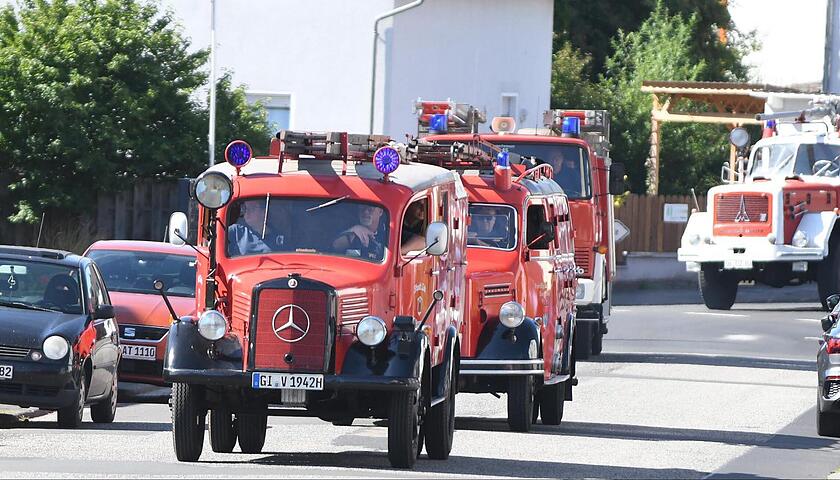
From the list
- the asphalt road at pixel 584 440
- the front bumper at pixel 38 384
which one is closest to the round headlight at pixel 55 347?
the front bumper at pixel 38 384

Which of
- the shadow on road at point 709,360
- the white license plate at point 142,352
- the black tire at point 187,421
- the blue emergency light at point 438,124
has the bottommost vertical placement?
the shadow on road at point 709,360

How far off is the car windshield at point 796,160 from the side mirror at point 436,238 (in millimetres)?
21124

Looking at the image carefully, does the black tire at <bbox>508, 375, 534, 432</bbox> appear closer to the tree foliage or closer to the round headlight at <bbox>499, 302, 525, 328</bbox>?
the round headlight at <bbox>499, 302, 525, 328</bbox>

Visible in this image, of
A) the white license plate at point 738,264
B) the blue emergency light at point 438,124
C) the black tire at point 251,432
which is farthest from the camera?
the white license plate at point 738,264

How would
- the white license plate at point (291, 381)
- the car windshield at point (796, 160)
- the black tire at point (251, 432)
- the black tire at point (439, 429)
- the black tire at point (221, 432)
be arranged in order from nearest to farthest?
the white license plate at point (291, 381) < the black tire at point (439, 429) < the black tire at point (221, 432) < the black tire at point (251, 432) < the car windshield at point (796, 160)

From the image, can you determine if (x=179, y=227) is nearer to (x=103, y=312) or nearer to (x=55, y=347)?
(x=55, y=347)

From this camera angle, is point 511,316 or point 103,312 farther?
point 103,312

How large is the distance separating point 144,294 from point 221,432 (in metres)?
6.11

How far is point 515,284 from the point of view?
1669cm

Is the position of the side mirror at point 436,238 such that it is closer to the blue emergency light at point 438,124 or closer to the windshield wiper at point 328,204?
the windshield wiper at point 328,204

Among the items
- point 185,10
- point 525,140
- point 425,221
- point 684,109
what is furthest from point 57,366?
point 684,109

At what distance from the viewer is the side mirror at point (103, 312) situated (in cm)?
1628

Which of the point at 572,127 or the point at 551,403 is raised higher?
the point at 572,127

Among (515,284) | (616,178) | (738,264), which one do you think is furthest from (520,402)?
(738,264)
